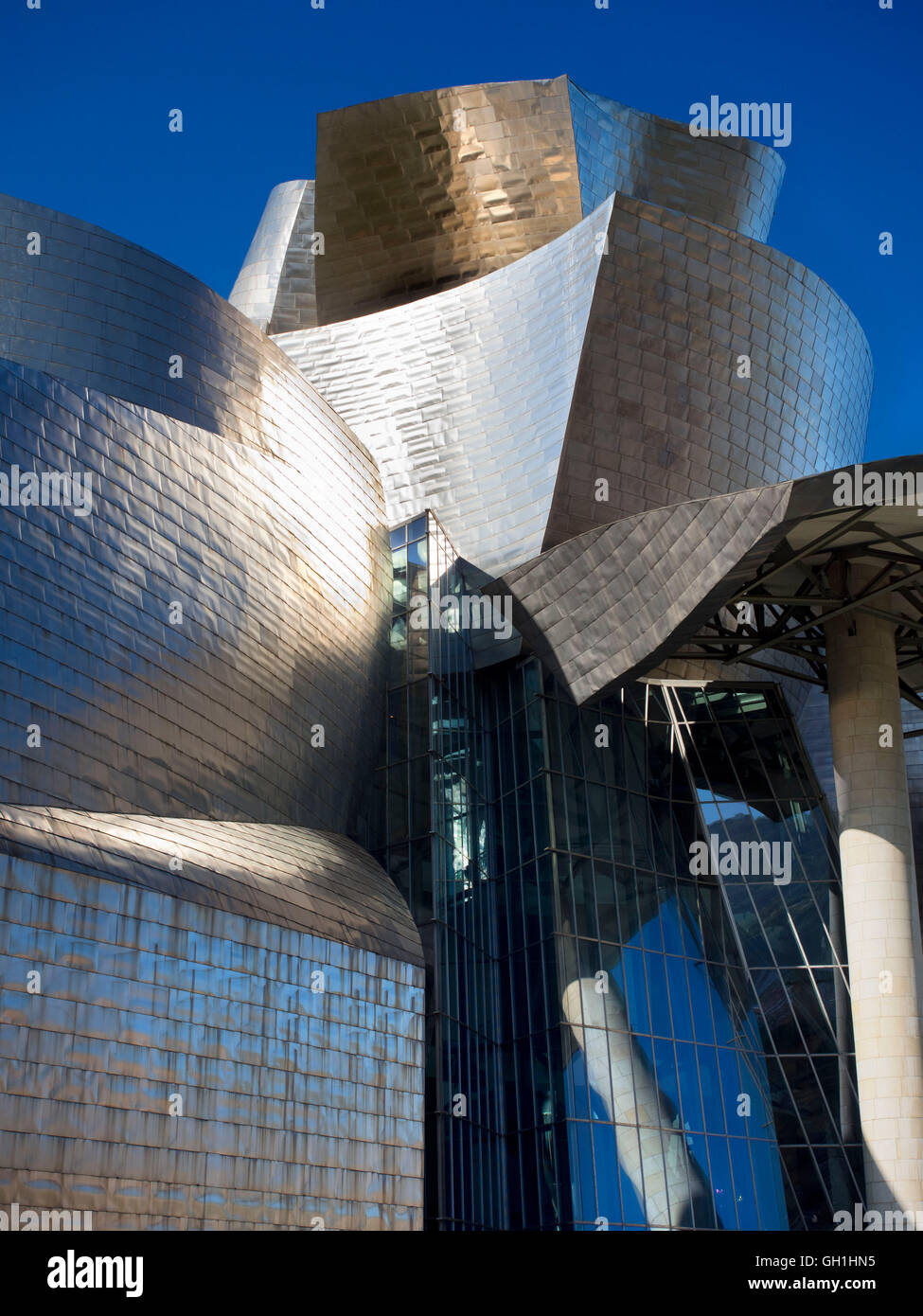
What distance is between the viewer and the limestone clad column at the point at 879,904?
821 inches

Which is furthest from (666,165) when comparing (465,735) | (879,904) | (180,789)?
(180,789)

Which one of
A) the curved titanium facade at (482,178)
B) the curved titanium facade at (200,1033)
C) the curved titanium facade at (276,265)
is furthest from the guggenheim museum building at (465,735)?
the curved titanium facade at (276,265)

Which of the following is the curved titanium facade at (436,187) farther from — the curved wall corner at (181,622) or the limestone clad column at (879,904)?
the limestone clad column at (879,904)

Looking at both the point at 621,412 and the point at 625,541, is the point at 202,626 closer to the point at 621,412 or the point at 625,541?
the point at 625,541

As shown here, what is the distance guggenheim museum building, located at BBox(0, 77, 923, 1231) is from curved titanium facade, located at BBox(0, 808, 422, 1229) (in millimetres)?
60

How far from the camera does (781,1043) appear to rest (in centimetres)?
2438

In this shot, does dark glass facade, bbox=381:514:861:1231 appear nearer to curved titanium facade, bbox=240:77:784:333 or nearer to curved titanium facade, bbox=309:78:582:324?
curved titanium facade, bbox=309:78:582:324

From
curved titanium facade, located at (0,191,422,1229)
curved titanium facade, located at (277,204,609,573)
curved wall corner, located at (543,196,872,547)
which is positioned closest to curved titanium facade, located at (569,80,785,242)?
curved titanium facade, located at (277,204,609,573)

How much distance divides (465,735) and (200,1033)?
11.4m

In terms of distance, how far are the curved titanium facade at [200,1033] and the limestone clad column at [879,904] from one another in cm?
729

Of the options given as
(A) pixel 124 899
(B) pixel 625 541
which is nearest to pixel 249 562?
(B) pixel 625 541

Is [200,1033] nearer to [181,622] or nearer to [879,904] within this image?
[181,622]

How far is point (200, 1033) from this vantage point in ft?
54.9

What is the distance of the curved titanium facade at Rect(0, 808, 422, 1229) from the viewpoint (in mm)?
14828
